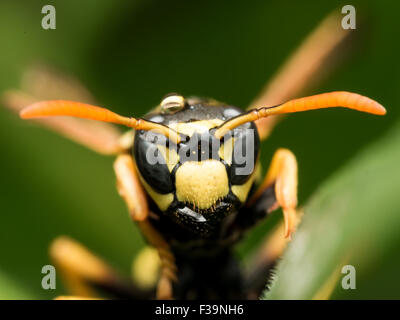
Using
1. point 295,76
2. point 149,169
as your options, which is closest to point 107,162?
point 295,76

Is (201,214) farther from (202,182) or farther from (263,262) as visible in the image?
(263,262)

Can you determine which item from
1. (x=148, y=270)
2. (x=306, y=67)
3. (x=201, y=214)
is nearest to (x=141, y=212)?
(x=201, y=214)

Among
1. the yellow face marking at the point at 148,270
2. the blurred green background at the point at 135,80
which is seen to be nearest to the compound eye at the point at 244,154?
the yellow face marking at the point at 148,270

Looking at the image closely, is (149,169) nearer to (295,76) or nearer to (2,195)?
(295,76)

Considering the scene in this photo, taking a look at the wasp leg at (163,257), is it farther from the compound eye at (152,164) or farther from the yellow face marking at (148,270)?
the yellow face marking at (148,270)

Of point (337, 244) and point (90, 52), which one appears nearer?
point (337, 244)
